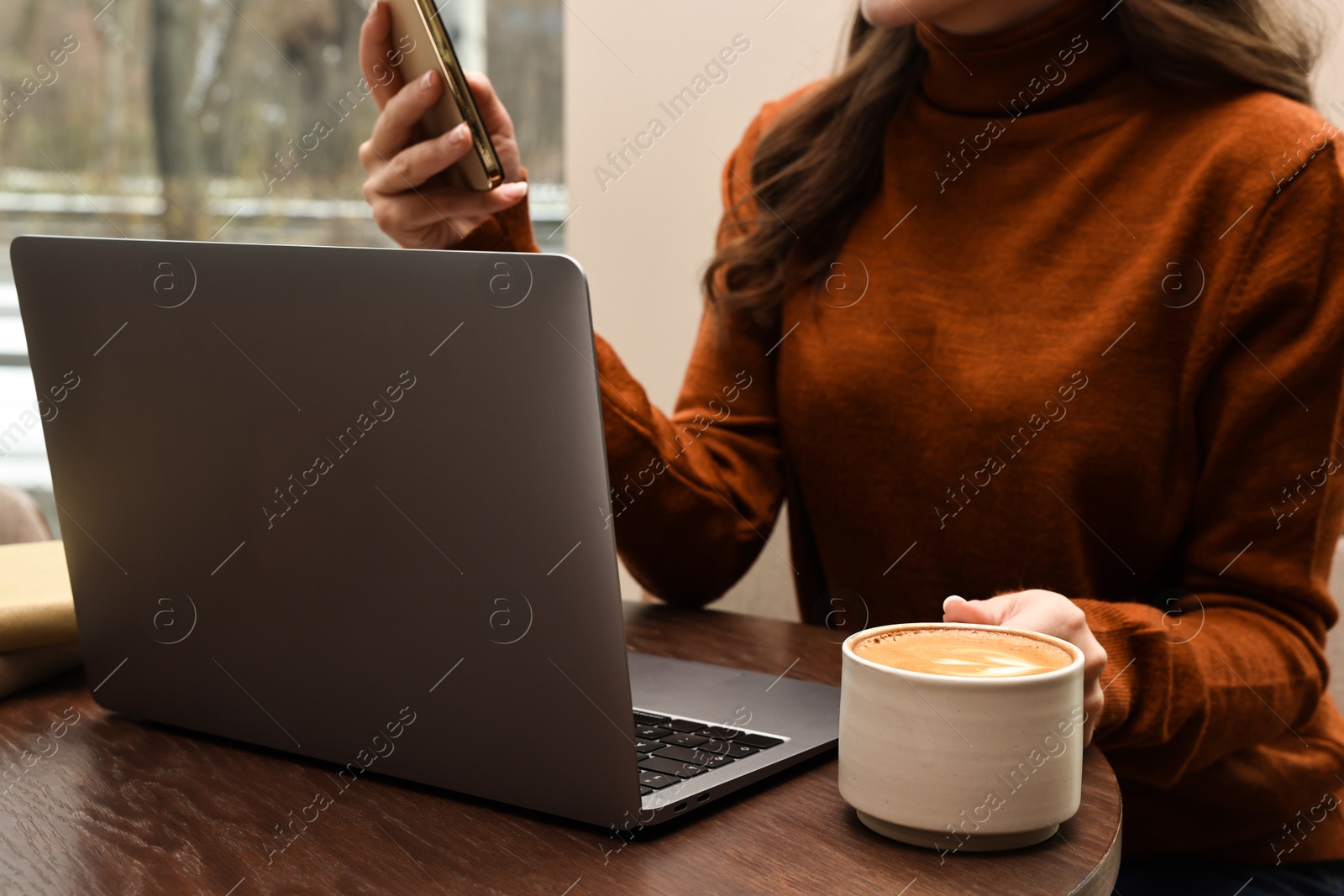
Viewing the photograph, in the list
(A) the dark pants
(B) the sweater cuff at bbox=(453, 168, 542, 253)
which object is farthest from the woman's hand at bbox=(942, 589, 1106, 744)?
(B) the sweater cuff at bbox=(453, 168, 542, 253)

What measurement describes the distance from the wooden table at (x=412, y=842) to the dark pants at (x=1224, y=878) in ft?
1.06

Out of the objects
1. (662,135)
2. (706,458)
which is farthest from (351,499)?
(662,135)

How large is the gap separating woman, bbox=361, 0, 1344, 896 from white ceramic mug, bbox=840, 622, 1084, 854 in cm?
22

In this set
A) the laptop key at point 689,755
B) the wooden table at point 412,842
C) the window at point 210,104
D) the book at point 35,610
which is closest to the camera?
the wooden table at point 412,842

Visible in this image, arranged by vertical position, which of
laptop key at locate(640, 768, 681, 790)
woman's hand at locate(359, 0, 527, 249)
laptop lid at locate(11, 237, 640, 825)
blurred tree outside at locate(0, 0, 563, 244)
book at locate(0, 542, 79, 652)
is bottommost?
laptop key at locate(640, 768, 681, 790)

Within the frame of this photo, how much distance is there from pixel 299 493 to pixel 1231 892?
0.74m

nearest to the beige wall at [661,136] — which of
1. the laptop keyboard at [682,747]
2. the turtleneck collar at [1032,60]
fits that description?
the turtleneck collar at [1032,60]

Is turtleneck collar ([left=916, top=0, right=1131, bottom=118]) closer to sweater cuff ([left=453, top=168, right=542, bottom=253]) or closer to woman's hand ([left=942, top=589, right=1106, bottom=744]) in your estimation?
sweater cuff ([left=453, top=168, right=542, bottom=253])

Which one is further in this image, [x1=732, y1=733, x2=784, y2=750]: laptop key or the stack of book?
the stack of book

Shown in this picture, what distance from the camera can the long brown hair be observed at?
→ 106 cm

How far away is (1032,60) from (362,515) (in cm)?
79

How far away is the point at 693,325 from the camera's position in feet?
5.30

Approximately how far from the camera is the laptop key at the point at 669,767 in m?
0.58

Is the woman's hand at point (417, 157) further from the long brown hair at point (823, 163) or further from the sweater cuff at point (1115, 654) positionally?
the sweater cuff at point (1115, 654)
